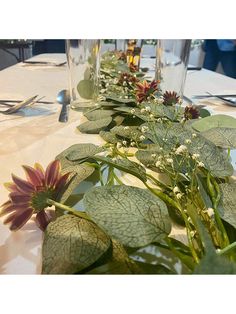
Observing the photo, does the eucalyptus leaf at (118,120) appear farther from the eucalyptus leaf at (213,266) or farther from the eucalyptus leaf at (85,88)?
the eucalyptus leaf at (213,266)

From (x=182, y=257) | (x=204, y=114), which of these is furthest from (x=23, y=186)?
(x=204, y=114)

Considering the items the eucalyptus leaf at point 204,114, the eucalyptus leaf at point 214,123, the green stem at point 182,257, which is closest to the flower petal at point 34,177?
the green stem at point 182,257

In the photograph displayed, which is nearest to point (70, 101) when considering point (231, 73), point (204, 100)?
point (204, 100)

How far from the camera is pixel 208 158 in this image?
0.28 meters

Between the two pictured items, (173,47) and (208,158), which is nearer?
(208,158)

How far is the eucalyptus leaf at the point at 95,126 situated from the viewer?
50 centimetres

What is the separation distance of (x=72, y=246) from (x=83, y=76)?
0.55 metres

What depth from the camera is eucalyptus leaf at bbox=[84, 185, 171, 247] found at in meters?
0.18

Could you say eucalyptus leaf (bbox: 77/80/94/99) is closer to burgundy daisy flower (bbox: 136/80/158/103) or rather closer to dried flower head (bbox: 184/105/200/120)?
burgundy daisy flower (bbox: 136/80/158/103)

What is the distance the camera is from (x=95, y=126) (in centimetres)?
51
